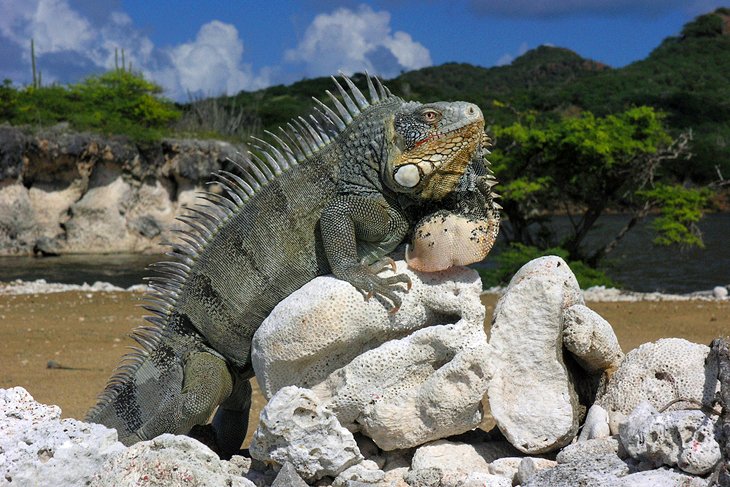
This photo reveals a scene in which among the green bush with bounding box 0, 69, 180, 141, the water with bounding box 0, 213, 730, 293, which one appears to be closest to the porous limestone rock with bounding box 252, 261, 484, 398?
the water with bounding box 0, 213, 730, 293

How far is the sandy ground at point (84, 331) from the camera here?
9195mm

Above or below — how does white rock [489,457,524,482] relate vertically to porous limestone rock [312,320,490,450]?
below

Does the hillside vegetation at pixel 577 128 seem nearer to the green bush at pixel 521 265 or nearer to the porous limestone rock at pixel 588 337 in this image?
the green bush at pixel 521 265

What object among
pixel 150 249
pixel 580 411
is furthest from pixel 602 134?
pixel 150 249

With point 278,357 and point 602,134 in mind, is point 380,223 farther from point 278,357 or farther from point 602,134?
point 602,134

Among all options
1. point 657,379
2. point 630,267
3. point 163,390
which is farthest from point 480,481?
point 630,267

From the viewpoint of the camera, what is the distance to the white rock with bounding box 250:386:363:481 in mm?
4148

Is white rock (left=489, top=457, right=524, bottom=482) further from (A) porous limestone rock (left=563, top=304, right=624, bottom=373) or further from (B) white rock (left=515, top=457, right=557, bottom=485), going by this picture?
(A) porous limestone rock (left=563, top=304, right=624, bottom=373)

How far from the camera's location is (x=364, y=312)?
15.0 feet

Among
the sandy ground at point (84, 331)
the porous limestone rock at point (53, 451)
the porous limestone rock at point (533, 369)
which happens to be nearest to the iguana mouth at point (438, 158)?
the porous limestone rock at point (533, 369)

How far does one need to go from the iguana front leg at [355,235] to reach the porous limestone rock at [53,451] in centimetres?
153

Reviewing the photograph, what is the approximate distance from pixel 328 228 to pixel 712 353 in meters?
2.12

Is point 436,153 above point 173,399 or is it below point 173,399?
above

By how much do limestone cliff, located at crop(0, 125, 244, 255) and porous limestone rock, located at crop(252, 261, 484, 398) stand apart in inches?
970
